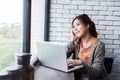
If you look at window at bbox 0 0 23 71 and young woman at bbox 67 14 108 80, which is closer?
window at bbox 0 0 23 71

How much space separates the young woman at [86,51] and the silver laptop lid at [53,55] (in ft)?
0.36

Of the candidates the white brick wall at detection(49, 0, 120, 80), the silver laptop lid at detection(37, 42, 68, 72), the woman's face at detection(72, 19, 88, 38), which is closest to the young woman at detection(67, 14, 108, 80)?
the woman's face at detection(72, 19, 88, 38)

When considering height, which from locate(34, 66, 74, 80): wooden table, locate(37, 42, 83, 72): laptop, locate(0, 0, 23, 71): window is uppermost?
locate(0, 0, 23, 71): window

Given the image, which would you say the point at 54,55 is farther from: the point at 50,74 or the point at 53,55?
the point at 50,74

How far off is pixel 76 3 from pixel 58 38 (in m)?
0.55

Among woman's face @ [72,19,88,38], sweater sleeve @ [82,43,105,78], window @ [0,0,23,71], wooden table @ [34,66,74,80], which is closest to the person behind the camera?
window @ [0,0,23,71]

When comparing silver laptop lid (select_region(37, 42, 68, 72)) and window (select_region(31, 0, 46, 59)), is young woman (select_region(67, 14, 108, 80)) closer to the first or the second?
silver laptop lid (select_region(37, 42, 68, 72))

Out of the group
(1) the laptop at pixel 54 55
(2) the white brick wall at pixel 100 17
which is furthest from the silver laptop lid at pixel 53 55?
(2) the white brick wall at pixel 100 17

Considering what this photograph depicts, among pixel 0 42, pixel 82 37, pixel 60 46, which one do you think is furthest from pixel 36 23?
pixel 0 42

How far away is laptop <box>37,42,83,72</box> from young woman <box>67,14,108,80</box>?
0.09 m

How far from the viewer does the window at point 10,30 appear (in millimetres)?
1494

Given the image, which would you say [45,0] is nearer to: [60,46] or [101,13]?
[101,13]

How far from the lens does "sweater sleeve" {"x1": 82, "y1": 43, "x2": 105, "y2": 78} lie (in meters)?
1.88

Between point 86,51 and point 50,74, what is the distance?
2.01 ft
